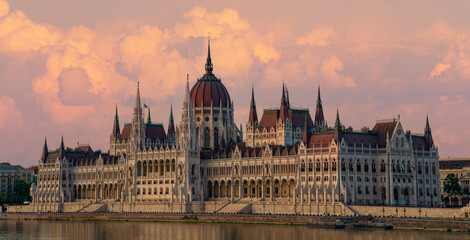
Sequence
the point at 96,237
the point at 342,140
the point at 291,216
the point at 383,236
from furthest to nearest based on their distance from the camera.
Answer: the point at 342,140
the point at 291,216
the point at 96,237
the point at 383,236

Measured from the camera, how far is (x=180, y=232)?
167 m

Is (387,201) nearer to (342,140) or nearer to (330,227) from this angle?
(342,140)

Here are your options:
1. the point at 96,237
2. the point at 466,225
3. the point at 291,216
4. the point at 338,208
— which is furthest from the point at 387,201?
the point at 96,237

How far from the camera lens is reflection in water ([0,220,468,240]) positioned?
5925 inches

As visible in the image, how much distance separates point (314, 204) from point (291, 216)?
42.2 feet

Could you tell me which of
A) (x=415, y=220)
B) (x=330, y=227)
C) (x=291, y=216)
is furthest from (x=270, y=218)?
(x=415, y=220)

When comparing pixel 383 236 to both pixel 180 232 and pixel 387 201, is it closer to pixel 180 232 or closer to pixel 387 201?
pixel 180 232

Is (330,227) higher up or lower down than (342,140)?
lower down

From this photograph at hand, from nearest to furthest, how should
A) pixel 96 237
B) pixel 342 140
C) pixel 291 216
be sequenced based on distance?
pixel 96 237 → pixel 291 216 → pixel 342 140

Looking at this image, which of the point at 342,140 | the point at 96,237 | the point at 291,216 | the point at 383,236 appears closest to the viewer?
the point at 383,236

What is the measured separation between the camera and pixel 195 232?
16562 centimetres

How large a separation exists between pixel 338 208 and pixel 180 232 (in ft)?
126

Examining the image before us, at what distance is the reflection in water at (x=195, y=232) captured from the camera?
15050 centimetres

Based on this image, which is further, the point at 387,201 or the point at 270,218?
the point at 387,201
